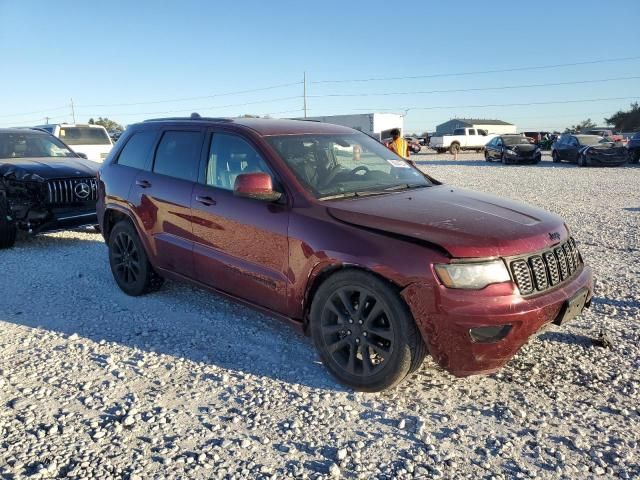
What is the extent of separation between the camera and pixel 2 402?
3424 millimetres

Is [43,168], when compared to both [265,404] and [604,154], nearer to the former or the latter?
[265,404]

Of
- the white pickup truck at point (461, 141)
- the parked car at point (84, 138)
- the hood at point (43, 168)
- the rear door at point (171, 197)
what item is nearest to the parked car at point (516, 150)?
the white pickup truck at point (461, 141)

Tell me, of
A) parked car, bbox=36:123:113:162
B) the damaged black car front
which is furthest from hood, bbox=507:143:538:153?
parked car, bbox=36:123:113:162

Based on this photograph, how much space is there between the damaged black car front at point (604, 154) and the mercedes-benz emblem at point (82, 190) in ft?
72.6

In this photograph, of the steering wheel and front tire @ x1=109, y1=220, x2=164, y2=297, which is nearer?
the steering wheel

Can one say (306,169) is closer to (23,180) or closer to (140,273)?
(140,273)

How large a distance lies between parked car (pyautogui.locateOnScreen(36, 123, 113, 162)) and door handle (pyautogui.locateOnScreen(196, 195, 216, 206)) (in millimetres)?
11993

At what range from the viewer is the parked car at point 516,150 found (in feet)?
86.2

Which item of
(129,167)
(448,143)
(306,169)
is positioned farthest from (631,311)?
(448,143)

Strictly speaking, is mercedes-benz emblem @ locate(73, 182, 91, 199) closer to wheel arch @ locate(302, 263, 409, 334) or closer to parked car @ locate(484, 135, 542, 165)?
wheel arch @ locate(302, 263, 409, 334)

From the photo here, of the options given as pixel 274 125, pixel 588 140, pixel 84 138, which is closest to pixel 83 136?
pixel 84 138

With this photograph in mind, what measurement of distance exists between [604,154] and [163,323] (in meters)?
23.7

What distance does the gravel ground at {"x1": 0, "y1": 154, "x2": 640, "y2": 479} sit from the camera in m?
2.79

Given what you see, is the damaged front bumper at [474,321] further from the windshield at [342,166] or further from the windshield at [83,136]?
the windshield at [83,136]
